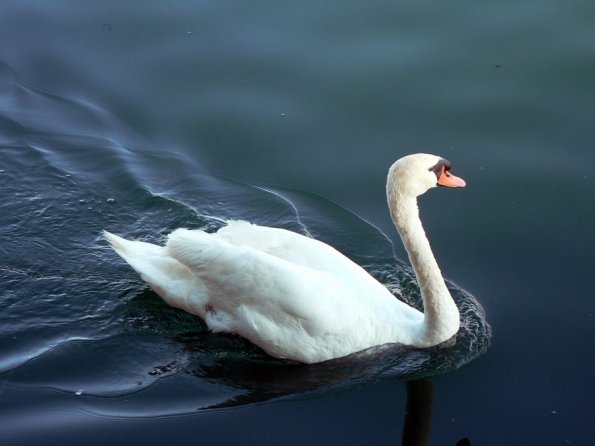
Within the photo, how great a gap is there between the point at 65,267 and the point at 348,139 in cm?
323

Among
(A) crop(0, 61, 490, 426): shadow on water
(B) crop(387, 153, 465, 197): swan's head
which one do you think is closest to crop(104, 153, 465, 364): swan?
(B) crop(387, 153, 465, 197): swan's head

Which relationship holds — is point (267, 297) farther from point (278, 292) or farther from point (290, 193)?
point (290, 193)

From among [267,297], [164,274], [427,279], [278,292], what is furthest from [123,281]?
[427,279]

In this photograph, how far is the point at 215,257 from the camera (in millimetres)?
8383

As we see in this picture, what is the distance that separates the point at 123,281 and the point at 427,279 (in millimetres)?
2708

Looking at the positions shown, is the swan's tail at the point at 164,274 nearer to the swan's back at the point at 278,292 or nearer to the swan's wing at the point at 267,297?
the swan's back at the point at 278,292

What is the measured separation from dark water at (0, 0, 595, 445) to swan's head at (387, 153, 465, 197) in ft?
3.91

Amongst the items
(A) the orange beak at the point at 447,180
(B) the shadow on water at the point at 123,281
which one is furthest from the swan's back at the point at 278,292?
(A) the orange beak at the point at 447,180

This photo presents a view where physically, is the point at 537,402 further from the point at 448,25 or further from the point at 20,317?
the point at 448,25

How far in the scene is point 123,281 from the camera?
362 inches

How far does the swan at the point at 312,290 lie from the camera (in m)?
8.02

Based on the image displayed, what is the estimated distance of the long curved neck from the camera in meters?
8.16

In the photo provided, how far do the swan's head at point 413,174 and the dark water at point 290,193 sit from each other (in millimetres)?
1192

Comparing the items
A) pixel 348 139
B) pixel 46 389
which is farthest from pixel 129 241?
pixel 348 139
